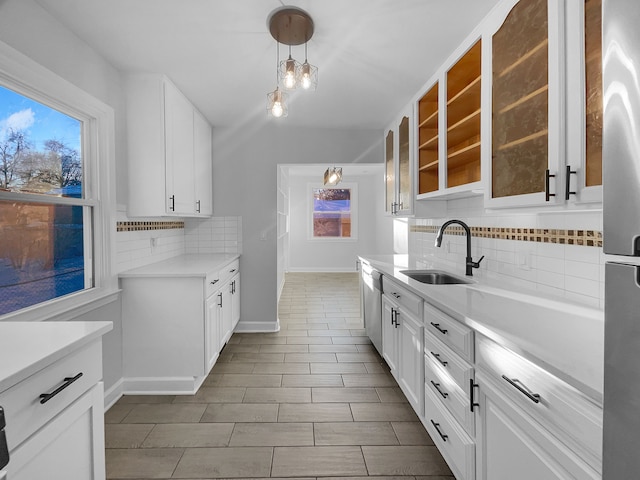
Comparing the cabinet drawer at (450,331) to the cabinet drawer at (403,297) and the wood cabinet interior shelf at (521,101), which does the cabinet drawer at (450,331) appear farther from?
the wood cabinet interior shelf at (521,101)

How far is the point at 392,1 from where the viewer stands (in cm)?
189

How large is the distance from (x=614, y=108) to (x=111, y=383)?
10.00 feet

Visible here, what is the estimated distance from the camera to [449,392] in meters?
1.65

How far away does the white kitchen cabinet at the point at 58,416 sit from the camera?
35.3 inches

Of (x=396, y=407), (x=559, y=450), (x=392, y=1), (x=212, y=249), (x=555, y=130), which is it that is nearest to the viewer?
(x=559, y=450)

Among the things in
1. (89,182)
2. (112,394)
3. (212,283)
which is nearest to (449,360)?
(212,283)

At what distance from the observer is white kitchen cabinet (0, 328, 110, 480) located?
0.90 metres

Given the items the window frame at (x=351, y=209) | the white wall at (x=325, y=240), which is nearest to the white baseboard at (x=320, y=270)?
the white wall at (x=325, y=240)

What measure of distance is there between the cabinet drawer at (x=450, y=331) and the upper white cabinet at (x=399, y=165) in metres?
1.42

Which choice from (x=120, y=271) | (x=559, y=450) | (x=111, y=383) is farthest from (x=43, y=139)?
(x=559, y=450)

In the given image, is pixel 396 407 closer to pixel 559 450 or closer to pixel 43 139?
pixel 559 450

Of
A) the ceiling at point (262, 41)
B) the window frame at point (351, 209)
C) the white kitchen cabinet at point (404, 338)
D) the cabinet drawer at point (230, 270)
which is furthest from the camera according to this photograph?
the window frame at point (351, 209)

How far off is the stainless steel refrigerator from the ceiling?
1.64m

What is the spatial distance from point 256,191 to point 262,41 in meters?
2.10
